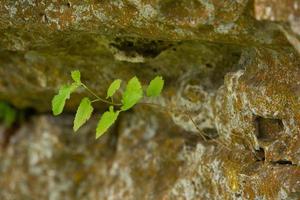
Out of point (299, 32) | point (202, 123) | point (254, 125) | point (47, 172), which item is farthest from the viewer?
point (47, 172)

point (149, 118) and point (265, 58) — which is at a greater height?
point (265, 58)

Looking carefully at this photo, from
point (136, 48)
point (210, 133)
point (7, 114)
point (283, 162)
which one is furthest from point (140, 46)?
point (7, 114)

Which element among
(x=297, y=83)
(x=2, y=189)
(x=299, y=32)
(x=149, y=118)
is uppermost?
(x=299, y=32)

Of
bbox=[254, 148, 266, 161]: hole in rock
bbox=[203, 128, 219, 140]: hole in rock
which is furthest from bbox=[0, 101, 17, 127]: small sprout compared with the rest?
bbox=[254, 148, 266, 161]: hole in rock

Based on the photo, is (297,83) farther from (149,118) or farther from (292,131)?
(149,118)

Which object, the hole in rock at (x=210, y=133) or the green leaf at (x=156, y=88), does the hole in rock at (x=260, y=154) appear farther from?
the green leaf at (x=156, y=88)

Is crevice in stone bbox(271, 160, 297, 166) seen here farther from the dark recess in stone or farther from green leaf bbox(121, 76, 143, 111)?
the dark recess in stone

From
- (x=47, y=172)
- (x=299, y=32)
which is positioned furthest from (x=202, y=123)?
(x=47, y=172)
